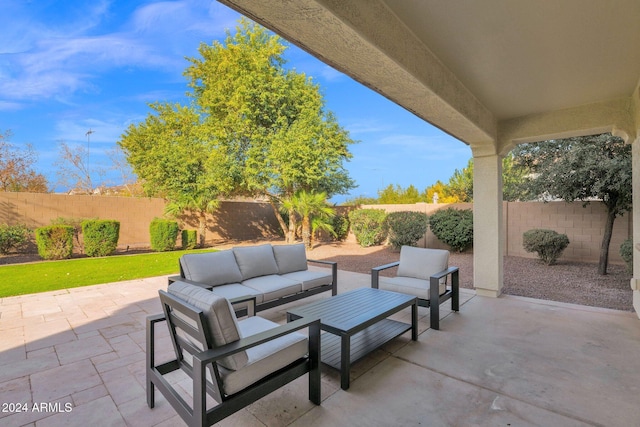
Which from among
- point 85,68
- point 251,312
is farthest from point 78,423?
point 85,68

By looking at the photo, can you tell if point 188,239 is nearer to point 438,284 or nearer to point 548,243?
point 438,284

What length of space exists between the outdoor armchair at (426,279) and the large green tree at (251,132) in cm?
669

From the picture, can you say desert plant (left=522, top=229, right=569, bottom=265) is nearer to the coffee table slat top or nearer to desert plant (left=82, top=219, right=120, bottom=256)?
the coffee table slat top

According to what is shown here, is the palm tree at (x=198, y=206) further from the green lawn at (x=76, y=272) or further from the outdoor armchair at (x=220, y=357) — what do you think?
the outdoor armchair at (x=220, y=357)

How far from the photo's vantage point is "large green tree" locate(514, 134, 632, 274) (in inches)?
236

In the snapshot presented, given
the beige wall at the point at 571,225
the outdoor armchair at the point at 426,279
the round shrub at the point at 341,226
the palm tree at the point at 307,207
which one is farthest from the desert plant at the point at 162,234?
the beige wall at the point at 571,225

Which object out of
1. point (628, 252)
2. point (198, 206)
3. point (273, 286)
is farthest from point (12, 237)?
point (628, 252)

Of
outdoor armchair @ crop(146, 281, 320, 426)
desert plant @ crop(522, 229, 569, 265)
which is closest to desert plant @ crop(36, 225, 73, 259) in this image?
outdoor armchair @ crop(146, 281, 320, 426)

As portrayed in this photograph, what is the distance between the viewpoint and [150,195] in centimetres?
1256

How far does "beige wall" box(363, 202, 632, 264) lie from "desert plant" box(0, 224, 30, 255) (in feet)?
46.5

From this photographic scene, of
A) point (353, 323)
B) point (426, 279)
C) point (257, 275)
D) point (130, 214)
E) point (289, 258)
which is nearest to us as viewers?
point (353, 323)

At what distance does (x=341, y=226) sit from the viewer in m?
12.5

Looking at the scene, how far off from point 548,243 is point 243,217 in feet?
38.5

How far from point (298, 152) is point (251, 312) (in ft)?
26.4
